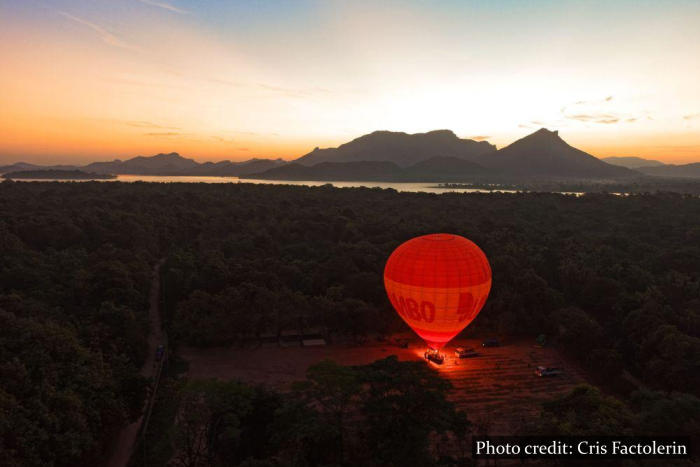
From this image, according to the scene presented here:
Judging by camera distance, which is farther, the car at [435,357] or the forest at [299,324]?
the car at [435,357]

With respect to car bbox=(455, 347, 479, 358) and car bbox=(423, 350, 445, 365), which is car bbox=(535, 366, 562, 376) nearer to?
car bbox=(455, 347, 479, 358)

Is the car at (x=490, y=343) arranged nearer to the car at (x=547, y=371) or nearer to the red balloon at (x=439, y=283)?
the car at (x=547, y=371)

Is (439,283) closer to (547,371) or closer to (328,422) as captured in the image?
(547,371)

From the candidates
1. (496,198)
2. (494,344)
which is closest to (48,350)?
(494,344)


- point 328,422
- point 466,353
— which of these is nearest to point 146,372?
point 328,422

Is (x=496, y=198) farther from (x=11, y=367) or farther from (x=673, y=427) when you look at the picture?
(x=11, y=367)

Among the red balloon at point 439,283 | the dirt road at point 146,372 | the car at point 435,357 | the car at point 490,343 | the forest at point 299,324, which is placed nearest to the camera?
the forest at point 299,324

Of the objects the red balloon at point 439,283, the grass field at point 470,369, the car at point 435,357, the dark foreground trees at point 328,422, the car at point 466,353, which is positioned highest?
the red balloon at point 439,283

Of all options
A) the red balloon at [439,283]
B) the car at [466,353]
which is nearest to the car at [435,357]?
the car at [466,353]
